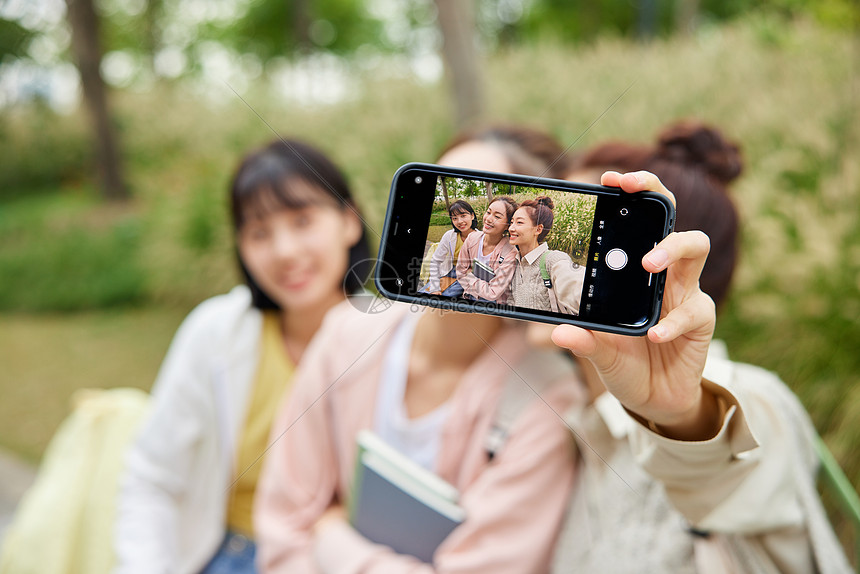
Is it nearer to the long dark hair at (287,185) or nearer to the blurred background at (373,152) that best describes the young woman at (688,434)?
the blurred background at (373,152)

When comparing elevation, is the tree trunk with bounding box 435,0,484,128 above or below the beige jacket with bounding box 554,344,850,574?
above

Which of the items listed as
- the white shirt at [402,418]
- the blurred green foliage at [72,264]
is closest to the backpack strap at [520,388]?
the white shirt at [402,418]

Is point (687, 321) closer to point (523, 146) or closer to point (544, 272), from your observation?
point (544, 272)

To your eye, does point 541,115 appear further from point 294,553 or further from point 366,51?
point 366,51

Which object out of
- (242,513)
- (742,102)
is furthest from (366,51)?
(242,513)

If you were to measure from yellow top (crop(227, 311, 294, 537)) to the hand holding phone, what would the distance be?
110 cm

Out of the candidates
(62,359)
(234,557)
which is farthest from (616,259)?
(62,359)

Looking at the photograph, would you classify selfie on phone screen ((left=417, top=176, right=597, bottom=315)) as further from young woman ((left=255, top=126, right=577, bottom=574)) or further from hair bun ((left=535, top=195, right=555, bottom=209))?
young woman ((left=255, top=126, right=577, bottom=574))

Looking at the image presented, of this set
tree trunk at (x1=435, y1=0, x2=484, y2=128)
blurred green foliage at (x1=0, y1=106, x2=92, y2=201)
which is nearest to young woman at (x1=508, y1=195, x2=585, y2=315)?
tree trunk at (x1=435, y1=0, x2=484, y2=128)

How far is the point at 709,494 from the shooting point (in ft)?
3.20

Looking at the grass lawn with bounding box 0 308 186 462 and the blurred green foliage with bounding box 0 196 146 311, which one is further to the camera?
→ the blurred green foliage with bounding box 0 196 146 311

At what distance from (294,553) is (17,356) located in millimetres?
5164

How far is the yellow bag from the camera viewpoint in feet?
5.32

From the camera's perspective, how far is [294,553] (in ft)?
4.51
